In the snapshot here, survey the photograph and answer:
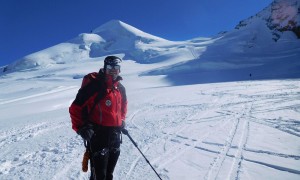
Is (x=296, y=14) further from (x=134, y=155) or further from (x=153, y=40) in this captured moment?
(x=134, y=155)

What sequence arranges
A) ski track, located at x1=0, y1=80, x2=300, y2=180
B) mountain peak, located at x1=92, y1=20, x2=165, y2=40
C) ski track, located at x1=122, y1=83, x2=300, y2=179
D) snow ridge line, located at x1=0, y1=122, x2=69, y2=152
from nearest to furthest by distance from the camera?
ski track, located at x1=122, y1=83, x2=300, y2=179 → ski track, located at x1=0, y1=80, x2=300, y2=180 → snow ridge line, located at x1=0, y1=122, x2=69, y2=152 → mountain peak, located at x1=92, y1=20, x2=165, y2=40

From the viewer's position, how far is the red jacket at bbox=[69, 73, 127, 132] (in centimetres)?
358

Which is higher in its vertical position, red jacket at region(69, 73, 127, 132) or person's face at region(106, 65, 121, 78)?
person's face at region(106, 65, 121, 78)

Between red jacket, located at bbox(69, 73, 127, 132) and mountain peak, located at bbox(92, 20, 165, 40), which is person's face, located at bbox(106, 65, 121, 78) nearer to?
red jacket, located at bbox(69, 73, 127, 132)

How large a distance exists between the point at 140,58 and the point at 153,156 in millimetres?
88595

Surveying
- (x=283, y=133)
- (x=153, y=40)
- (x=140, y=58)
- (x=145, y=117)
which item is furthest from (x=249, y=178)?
(x=153, y=40)

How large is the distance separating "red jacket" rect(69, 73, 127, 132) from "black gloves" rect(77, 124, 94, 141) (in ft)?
0.30

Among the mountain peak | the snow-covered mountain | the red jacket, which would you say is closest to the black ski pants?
the red jacket

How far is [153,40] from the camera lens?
12394 cm

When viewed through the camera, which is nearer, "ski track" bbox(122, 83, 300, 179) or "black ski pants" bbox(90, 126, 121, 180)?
"black ski pants" bbox(90, 126, 121, 180)

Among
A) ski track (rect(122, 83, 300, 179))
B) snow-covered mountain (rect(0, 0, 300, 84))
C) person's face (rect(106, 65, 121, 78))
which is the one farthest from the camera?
snow-covered mountain (rect(0, 0, 300, 84))

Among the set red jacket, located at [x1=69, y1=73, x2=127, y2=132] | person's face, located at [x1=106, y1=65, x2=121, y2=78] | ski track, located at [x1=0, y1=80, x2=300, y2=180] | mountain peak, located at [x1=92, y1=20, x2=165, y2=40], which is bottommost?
ski track, located at [x1=0, y1=80, x2=300, y2=180]

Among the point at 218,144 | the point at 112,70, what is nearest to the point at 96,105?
the point at 112,70

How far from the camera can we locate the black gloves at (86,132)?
11.3ft
